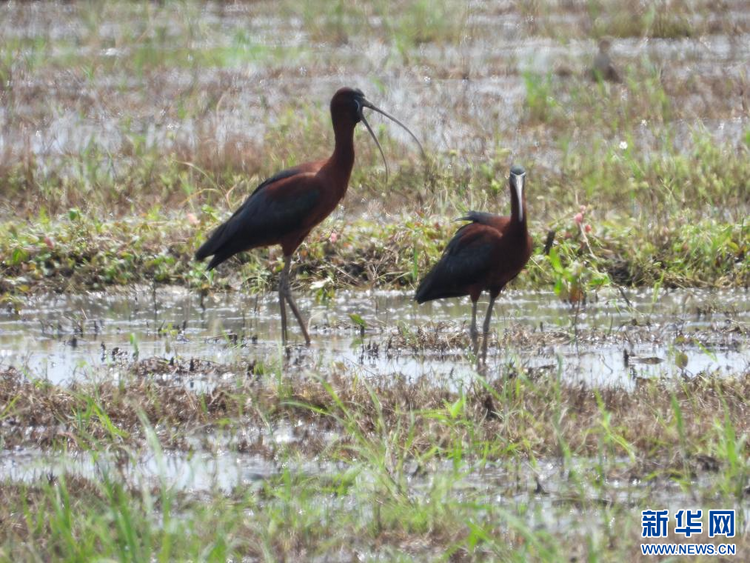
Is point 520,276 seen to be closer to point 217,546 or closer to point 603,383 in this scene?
point 603,383

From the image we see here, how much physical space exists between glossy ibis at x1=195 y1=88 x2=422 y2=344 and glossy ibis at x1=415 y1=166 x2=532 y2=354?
0.74 m

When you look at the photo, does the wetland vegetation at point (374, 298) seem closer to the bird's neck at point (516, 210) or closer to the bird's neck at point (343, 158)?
the bird's neck at point (516, 210)

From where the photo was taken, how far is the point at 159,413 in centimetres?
556

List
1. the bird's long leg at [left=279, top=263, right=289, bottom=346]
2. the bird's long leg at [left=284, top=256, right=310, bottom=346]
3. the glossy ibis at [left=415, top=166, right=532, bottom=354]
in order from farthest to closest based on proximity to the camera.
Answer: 1. the bird's long leg at [left=279, top=263, right=289, bottom=346]
2. the bird's long leg at [left=284, top=256, right=310, bottom=346]
3. the glossy ibis at [left=415, top=166, right=532, bottom=354]

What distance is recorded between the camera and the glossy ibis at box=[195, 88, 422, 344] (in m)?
7.46

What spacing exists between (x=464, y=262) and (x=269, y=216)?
1.15 meters

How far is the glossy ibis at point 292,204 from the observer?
7457mm

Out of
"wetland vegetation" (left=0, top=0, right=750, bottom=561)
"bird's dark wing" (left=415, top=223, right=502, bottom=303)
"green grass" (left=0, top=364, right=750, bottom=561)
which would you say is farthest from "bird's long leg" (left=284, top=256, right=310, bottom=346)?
"green grass" (left=0, top=364, right=750, bottom=561)

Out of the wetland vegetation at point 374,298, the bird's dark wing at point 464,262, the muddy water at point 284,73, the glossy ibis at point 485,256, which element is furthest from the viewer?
the muddy water at point 284,73

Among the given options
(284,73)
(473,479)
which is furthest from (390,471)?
(284,73)

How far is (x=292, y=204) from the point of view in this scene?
293 inches

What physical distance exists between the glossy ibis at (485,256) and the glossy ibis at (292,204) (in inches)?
29.1

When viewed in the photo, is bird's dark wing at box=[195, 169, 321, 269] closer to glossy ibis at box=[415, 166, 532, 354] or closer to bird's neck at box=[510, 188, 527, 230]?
glossy ibis at box=[415, 166, 532, 354]

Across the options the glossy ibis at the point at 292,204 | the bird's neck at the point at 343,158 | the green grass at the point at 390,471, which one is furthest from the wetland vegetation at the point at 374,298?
the bird's neck at the point at 343,158
